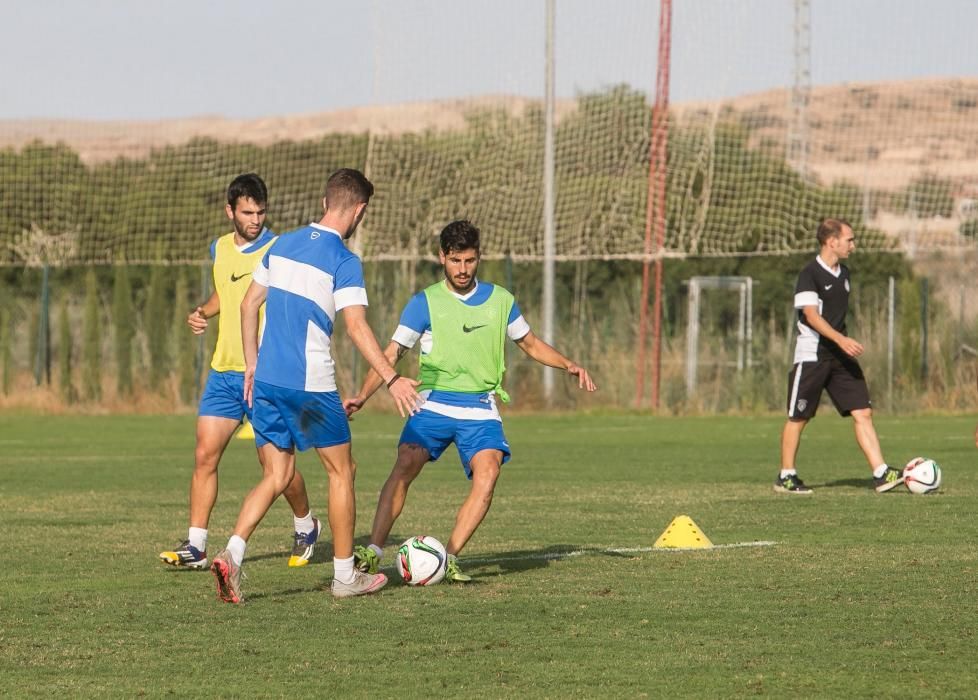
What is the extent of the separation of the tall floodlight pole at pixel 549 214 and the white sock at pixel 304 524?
17.0m

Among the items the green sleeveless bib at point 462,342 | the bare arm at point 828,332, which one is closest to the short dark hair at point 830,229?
the bare arm at point 828,332


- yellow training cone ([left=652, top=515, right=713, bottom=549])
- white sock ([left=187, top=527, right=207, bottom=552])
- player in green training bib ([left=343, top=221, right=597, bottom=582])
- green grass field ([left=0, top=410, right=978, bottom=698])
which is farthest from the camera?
yellow training cone ([left=652, top=515, right=713, bottom=549])

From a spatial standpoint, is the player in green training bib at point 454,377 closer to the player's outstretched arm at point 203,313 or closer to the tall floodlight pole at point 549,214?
the player's outstretched arm at point 203,313

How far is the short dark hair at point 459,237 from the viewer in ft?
28.8

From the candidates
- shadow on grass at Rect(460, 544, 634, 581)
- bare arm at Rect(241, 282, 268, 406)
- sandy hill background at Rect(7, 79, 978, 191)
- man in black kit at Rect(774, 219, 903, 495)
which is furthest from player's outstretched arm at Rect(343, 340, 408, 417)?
sandy hill background at Rect(7, 79, 978, 191)

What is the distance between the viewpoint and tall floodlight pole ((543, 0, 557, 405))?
27402 mm

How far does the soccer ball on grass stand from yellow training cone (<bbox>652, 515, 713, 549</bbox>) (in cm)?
185

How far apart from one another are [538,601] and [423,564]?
803mm

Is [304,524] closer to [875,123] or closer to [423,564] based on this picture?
[423,564]

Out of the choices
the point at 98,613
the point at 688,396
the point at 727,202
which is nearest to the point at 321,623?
the point at 98,613

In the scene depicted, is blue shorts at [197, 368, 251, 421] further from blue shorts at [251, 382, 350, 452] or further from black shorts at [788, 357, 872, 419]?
black shorts at [788, 357, 872, 419]

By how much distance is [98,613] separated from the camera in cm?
774

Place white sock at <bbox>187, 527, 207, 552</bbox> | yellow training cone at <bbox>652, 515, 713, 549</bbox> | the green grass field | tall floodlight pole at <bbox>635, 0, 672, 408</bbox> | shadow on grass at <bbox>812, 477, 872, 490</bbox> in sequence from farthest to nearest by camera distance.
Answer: tall floodlight pole at <bbox>635, 0, 672, 408</bbox>
shadow on grass at <bbox>812, 477, 872, 490</bbox>
yellow training cone at <bbox>652, 515, 713, 549</bbox>
white sock at <bbox>187, 527, 207, 552</bbox>
the green grass field

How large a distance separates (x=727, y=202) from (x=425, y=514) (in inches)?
725
